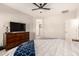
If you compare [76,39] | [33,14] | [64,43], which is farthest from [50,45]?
[33,14]

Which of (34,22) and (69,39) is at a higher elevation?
(34,22)

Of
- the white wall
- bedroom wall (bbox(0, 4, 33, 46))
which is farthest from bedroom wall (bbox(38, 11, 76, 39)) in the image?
bedroom wall (bbox(0, 4, 33, 46))

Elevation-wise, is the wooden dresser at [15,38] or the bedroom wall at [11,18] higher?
the bedroom wall at [11,18]

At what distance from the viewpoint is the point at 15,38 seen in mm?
985

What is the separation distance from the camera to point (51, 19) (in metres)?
0.99

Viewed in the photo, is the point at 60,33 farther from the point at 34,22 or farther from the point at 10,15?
the point at 10,15

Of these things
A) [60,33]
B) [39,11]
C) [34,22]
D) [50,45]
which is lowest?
[50,45]

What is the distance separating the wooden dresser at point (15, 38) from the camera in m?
0.94

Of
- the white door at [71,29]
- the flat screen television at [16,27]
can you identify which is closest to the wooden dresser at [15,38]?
the flat screen television at [16,27]

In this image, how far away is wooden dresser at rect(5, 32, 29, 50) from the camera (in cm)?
94

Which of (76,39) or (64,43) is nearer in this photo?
(76,39)

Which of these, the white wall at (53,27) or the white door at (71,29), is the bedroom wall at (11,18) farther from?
the white door at (71,29)

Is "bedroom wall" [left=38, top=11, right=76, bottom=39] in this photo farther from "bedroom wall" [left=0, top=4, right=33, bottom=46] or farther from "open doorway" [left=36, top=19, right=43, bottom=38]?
"bedroom wall" [left=0, top=4, right=33, bottom=46]

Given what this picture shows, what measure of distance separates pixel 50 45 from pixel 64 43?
0.17 meters
